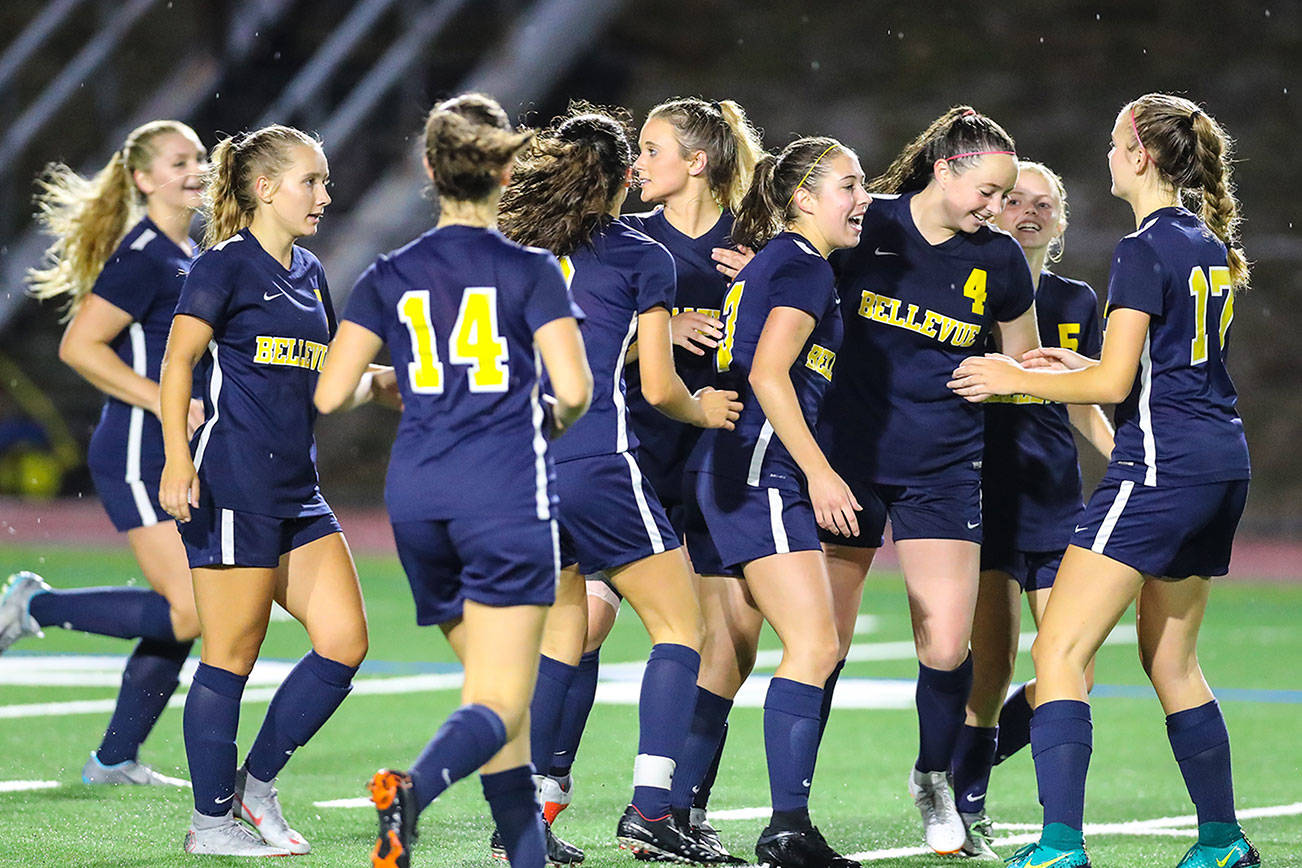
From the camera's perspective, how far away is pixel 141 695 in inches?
253

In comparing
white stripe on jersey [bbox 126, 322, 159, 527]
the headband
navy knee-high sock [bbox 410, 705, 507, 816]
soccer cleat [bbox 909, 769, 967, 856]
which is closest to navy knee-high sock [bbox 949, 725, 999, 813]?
soccer cleat [bbox 909, 769, 967, 856]

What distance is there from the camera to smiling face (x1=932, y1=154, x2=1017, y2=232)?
5.29 m

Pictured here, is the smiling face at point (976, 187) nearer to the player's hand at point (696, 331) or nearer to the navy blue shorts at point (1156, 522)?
the player's hand at point (696, 331)

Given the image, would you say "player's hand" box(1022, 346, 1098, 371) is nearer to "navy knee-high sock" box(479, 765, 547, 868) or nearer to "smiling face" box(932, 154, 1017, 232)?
"smiling face" box(932, 154, 1017, 232)


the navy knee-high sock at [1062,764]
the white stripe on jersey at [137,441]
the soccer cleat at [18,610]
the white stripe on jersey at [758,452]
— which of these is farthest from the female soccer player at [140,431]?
the navy knee-high sock at [1062,764]

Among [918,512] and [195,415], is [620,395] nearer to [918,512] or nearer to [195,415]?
[918,512]

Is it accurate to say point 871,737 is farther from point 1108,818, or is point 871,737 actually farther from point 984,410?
point 984,410

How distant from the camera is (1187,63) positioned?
21.0 meters

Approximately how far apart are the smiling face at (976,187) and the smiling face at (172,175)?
2.65 metres

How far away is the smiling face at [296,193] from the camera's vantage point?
206 inches

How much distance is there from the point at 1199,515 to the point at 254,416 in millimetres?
2558

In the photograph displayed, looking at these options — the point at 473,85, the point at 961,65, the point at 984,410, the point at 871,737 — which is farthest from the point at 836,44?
the point at 984,410

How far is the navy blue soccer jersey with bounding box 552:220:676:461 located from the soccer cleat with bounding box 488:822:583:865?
1.08 metres

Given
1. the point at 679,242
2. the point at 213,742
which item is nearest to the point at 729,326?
the point at 679,242
